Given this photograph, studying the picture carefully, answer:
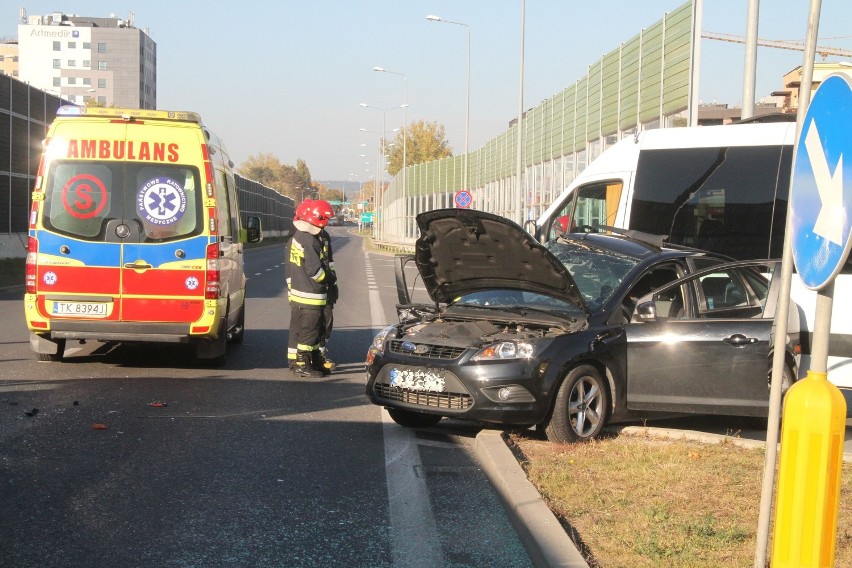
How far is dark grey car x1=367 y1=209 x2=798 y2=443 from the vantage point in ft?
27.1

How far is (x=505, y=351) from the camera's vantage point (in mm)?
8320

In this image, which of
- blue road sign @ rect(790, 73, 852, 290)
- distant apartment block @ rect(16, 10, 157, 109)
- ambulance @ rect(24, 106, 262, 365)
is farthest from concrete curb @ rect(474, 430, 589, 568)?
distant apartment block @ rect(16, 10, 157, 109)

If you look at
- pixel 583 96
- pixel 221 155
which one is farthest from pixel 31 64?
pixel 221 155

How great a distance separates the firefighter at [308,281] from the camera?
465 inches

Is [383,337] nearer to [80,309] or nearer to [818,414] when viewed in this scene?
[80,309]

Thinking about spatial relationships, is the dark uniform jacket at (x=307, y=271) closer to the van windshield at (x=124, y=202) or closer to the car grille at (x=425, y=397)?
the van windshield at (x=124, y=202)

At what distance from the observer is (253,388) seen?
11.0 metres

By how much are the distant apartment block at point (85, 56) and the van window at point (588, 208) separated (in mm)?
145234

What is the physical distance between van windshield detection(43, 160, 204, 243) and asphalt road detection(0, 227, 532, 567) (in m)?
1.46

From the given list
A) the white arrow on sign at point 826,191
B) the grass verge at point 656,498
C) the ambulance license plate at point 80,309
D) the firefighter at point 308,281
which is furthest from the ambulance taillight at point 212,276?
the white arrow on sign at point 826,191

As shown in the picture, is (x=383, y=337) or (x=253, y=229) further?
(x=253, y=229)

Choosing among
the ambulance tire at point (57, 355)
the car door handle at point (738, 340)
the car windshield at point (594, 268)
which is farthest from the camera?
the ambulance tire at point (57, 355)

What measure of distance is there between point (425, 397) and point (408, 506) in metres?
2.11

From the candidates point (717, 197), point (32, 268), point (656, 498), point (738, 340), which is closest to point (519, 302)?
point (738, 340)
